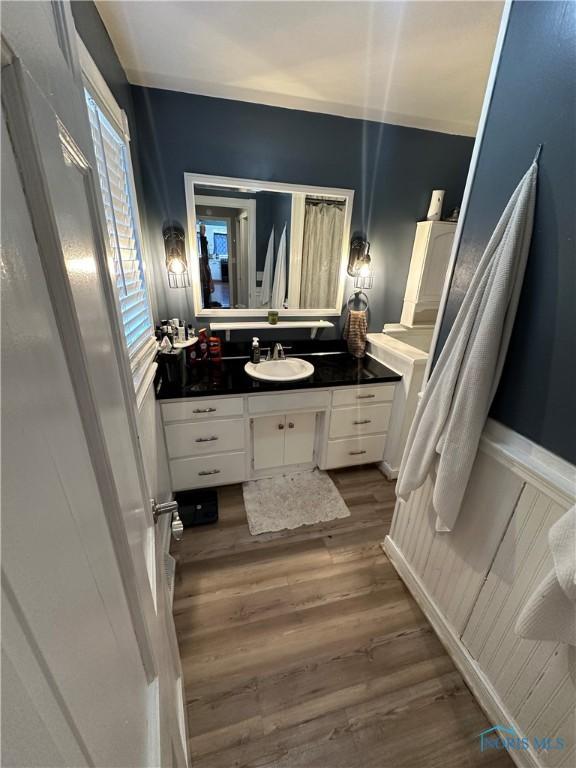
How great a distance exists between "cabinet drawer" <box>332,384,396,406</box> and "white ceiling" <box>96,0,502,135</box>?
1.66 meters

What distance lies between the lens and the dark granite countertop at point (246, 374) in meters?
1.80

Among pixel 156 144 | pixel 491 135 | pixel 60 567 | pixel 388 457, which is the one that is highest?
pixel 156 144

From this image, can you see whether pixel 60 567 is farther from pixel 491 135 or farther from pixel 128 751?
pixel 491 135

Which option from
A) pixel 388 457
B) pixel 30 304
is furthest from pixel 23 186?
pixel 388 457

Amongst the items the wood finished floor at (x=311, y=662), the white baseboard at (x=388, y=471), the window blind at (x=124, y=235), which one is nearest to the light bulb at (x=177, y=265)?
the window blind at (x=124, y=235)

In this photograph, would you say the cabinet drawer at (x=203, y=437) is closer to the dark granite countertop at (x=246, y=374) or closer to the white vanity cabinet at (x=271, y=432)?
the white vanity cabinet at (x=271, y=432)

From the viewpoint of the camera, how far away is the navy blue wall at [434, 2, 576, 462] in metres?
0.78

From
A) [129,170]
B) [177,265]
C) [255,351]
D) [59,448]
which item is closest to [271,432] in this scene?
[255,351]

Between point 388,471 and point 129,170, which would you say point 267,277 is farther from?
point 388,471

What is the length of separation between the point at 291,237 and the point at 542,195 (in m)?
Answer: 1.55

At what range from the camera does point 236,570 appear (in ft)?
5.24

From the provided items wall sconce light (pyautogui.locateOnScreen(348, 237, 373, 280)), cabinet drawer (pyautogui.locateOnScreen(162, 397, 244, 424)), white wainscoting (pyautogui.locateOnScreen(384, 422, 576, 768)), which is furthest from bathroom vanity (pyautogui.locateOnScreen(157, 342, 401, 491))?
white wainscoting (pyautogui.locateOnScreen(384, 422, 576, 768))

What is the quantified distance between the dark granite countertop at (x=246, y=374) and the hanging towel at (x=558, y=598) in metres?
1.31

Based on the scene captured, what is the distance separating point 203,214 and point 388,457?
2.11 metres
